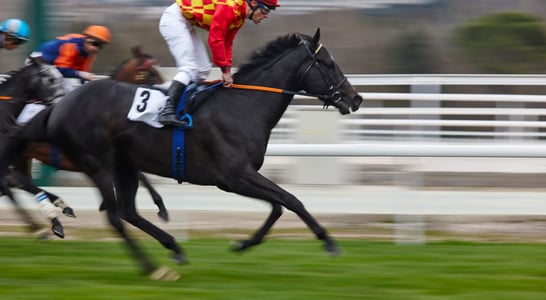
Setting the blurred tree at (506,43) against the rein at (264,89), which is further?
the blurred tree at (506,43)

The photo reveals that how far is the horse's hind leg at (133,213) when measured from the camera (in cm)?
567

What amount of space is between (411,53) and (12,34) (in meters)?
10.5

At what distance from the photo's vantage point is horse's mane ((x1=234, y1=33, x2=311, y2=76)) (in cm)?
590

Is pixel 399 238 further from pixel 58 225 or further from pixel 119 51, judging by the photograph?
pixel 119 51

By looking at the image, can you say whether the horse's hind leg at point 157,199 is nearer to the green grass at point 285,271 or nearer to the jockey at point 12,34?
the green grass at point 285,271

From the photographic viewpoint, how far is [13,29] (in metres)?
6.94

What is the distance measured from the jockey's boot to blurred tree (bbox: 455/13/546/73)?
11244mm

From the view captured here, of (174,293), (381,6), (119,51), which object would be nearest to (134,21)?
(119,51)

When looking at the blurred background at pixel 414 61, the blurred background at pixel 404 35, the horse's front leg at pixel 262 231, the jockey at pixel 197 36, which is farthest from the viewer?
the blurred background at pixel 404 35

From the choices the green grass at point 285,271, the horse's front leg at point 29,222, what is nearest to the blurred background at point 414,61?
the horse's front leg at point 29,222

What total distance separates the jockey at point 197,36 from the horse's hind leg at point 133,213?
1.72 feet

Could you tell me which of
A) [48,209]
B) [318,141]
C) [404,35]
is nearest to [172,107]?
[48,209]

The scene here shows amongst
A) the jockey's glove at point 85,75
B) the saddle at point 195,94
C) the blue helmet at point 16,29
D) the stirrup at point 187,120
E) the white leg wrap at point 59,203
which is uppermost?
the saddle at point 195,94

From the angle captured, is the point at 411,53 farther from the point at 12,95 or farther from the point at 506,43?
the point at 12,95
